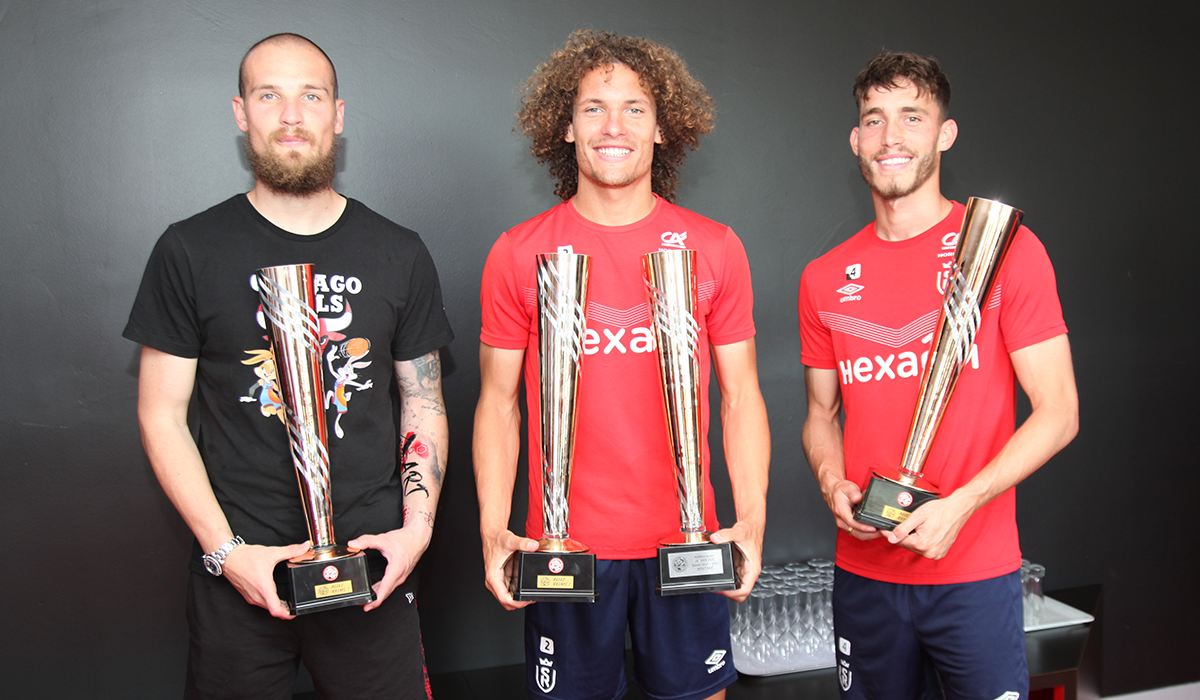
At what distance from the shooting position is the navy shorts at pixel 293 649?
1.50 m

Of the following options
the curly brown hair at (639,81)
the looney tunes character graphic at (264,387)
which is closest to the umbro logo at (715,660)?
the looney tunes character graphic at (264,387)

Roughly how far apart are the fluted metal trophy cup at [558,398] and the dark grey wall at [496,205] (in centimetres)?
87

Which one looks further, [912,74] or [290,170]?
[912,74]

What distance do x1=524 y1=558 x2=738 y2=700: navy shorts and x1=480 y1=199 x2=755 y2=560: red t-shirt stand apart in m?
0.08

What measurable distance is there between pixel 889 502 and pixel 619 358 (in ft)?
1.94

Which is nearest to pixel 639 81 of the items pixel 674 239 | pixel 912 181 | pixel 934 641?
pixel 674 239

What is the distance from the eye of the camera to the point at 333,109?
163 cm

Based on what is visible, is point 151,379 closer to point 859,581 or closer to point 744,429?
point 744,429

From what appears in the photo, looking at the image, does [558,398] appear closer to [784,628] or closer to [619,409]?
[619,409]

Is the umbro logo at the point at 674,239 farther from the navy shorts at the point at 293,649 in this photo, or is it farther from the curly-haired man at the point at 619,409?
the navy shorts at the point at 293,649

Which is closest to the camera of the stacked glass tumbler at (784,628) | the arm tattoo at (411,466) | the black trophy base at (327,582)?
the black trophy base at (327,582)

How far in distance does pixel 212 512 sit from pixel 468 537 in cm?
98

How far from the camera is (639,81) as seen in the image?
66.6 inches

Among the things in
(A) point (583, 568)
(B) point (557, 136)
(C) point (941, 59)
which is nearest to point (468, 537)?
(A) point (583, 568)
